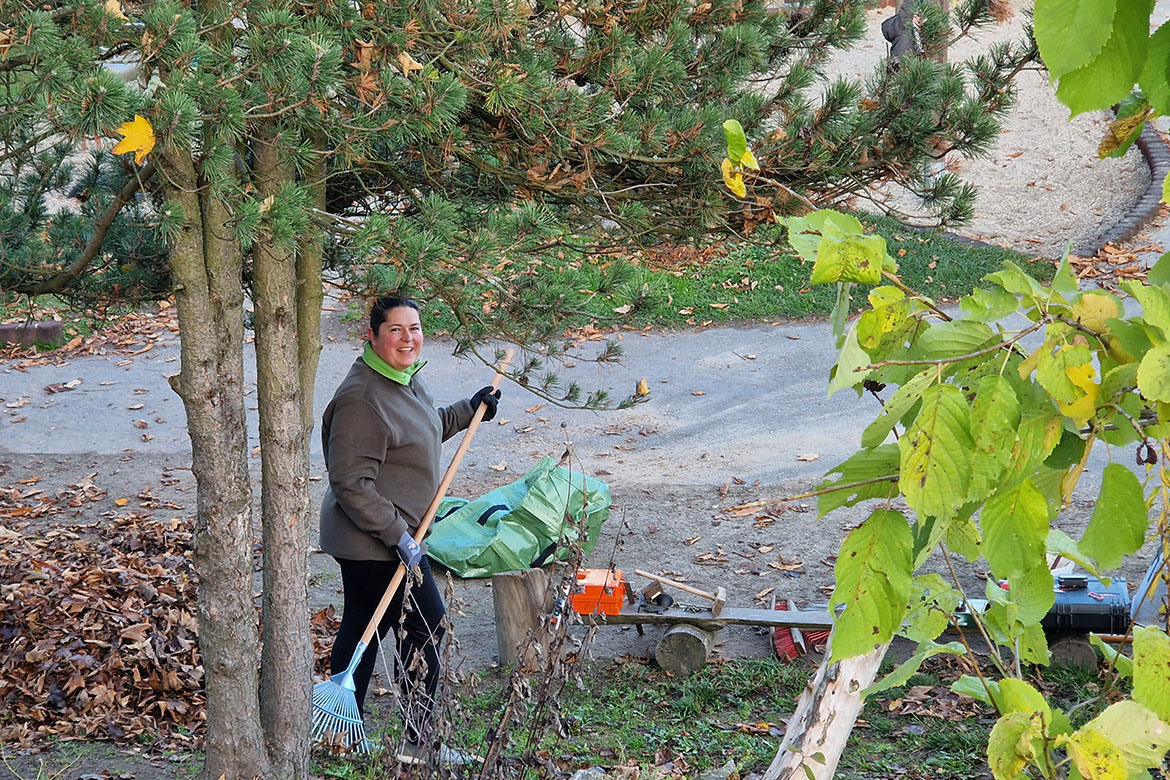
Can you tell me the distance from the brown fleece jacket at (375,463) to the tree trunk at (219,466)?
0.74 meters

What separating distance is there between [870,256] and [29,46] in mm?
2256

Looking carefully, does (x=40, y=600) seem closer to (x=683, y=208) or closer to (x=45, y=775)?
(x=45, y=775)

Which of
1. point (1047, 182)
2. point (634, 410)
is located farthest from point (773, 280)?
point (1047, 182)

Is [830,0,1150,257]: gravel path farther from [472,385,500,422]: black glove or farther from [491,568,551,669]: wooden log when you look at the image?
[491,568,551,669]: wooden log

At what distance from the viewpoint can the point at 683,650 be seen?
573 centimetres

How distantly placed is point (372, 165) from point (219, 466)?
1333 millimetres

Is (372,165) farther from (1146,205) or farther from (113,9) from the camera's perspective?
(1146,205)

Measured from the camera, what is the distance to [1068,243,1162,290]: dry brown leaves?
1173 centimetres

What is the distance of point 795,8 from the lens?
436 centimetres

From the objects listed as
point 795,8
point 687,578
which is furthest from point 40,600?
point 795,8

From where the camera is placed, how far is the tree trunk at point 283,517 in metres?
4.02

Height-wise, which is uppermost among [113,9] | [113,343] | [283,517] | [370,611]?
[113,9]

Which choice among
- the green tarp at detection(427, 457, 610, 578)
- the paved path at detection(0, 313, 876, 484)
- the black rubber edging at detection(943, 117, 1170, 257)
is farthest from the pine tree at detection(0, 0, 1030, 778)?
the black rubber edging at detection(943, 117, 1170, 257)

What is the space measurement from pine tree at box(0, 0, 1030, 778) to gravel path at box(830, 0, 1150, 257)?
Answer: 29.9 ft
